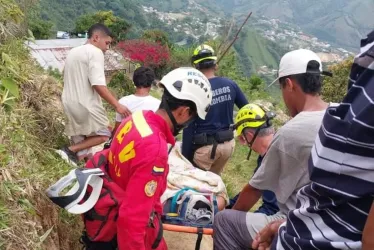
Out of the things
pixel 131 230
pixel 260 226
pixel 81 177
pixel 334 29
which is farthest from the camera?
pixel 334 29

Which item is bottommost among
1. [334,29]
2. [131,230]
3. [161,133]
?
[334,29]

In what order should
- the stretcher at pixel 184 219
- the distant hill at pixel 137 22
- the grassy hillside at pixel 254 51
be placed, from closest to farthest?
the stretcher at pixel 184 219 → the distant hill at pixel 137 22 → the grassy hillside at pixel 254 51

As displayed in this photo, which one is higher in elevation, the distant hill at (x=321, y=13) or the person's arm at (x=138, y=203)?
the person's arm at (x=138, y=203)

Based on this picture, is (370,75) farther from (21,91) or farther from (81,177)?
(21,91)

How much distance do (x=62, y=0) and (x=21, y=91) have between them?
209 ft

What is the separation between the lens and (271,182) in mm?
2484

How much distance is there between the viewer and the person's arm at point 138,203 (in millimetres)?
2162

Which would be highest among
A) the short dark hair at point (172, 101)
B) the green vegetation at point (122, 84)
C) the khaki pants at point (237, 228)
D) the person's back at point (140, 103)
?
the short dark hair at point (172, 101)

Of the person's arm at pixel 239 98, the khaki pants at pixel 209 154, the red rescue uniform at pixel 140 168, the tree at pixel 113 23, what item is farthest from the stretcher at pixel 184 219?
the tree at pixel 113 23

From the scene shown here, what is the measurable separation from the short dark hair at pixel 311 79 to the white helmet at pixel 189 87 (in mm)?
612

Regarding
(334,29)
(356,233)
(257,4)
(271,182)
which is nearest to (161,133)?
(271,182)

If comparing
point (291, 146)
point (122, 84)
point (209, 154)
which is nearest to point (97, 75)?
point (209, 154)

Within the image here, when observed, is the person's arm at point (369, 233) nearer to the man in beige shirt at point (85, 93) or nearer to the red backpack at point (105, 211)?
the red backpack at point (105, 211)

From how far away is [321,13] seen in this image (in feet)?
593
